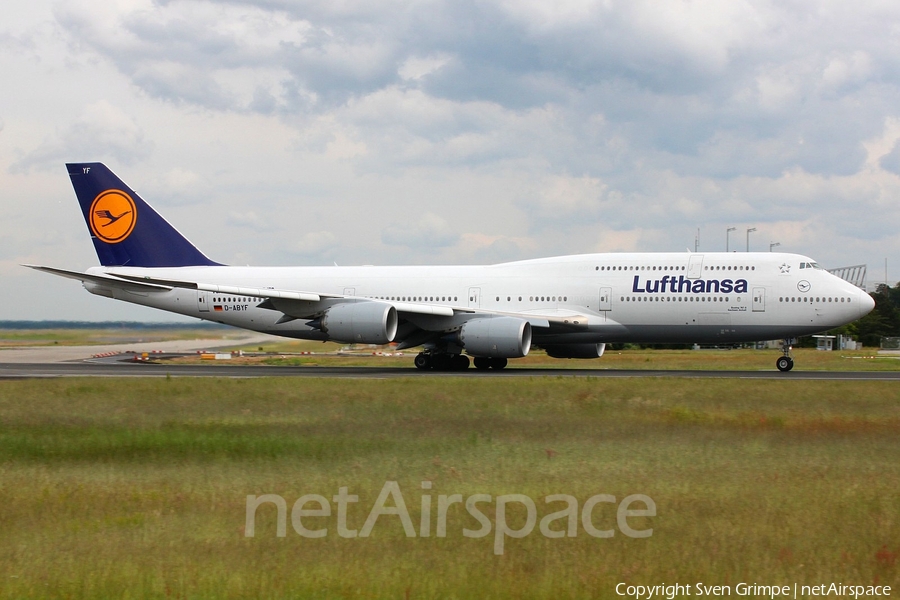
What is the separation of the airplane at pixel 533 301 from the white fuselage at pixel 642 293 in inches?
1.4

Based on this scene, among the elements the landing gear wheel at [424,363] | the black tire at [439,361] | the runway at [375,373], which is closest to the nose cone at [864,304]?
the runway at [375,373]

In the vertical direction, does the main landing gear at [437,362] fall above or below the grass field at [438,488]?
above

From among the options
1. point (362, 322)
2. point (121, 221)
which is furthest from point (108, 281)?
point (362, 322)

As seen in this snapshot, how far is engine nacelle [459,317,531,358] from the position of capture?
92.9 ft

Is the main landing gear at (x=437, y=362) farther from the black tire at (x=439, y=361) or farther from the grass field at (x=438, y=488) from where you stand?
the grass field at (x=438, y=488)

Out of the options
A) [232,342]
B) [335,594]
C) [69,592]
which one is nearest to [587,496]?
[335,594]

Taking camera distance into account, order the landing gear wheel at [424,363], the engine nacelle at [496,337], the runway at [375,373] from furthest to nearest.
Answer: the landing gear wheel at [424,363] → the engine nacelle at [496,337] → the runway at [375,373]

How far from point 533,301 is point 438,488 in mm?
21818

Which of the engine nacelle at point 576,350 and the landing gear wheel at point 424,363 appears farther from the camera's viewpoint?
the engine nacelle at point 576,350

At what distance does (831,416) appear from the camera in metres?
16.8

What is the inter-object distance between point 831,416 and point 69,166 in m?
29.6

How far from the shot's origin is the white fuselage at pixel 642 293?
29.0 metres

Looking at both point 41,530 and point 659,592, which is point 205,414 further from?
point 659,592

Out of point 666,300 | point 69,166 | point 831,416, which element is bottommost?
point 831,416
